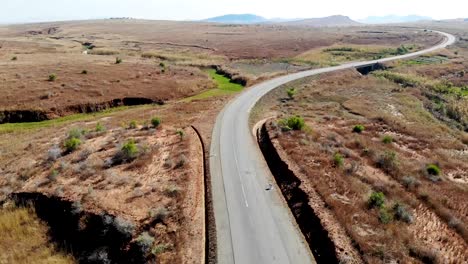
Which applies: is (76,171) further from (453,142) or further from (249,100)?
(453,142)

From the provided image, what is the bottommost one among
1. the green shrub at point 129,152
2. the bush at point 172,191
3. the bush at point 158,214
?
the bush at point 158,214

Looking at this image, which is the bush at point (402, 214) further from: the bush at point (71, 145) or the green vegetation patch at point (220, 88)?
the green vegetation patch at point (220, 88)

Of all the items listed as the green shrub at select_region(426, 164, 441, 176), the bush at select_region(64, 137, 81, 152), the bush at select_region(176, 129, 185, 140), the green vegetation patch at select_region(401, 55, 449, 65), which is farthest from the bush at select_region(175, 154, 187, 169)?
the green vegetation patch at select_region(401, 55, 449, 65)

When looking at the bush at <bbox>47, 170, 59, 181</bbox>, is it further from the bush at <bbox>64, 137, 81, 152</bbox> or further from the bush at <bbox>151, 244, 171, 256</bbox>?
the bush at <bbox>151, 244, 171, 256</bbox>

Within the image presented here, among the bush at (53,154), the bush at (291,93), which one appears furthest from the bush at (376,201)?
the bush at (291,93)

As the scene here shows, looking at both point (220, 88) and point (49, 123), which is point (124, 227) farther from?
point (220, 88)

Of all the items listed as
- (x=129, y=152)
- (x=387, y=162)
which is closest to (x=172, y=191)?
(x=129, y=152)
